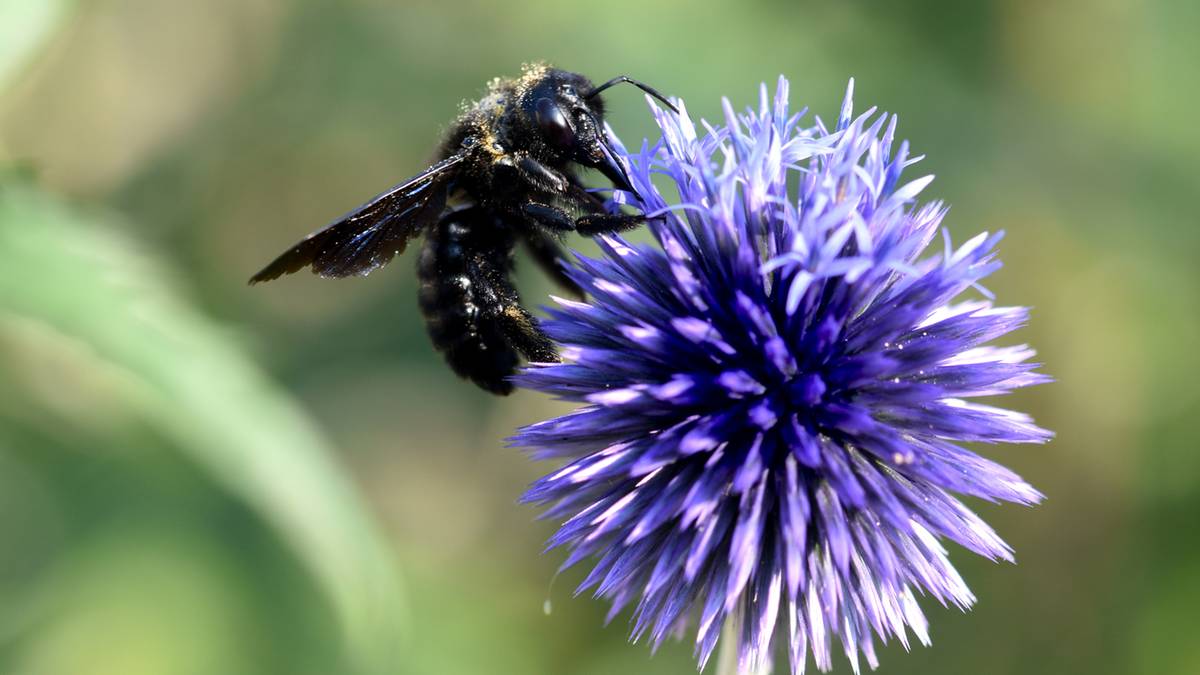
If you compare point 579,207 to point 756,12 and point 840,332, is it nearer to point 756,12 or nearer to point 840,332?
point 840,332

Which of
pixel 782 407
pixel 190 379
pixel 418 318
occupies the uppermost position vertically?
pixel 418 318

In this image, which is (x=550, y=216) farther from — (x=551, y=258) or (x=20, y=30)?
(x=20, y=30)

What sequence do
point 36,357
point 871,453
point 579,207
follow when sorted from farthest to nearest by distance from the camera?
point 36,357 < point 579,207 < point 871,453

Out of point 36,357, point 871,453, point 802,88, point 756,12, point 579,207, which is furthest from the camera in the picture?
point 756,12

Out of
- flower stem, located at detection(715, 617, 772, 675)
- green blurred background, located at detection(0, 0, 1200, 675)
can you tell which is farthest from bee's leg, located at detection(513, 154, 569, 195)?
green blurred background, located at detection(0, 0, 1200, 675)

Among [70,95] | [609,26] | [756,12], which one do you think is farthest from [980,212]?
[70,95]

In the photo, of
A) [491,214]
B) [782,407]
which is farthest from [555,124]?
[782,407]

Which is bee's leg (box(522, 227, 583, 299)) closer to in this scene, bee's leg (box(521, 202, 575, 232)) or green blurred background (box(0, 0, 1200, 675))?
bee's leg (box(521, 202, 575, 232))
